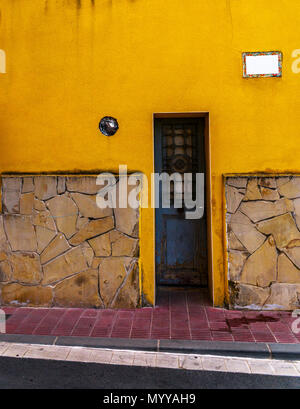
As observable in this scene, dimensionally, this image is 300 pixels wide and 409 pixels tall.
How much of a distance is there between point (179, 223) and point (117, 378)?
2.59 m

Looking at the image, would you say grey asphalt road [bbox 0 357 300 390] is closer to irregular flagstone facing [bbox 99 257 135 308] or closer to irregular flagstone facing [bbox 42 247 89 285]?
irregular flagstone facing [bbox 99 257 135 308]

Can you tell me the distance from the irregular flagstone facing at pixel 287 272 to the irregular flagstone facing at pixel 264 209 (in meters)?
0.62

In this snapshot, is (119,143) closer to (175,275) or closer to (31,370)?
(175,275)

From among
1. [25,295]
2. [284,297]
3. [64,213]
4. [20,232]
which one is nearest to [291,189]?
[284,297]

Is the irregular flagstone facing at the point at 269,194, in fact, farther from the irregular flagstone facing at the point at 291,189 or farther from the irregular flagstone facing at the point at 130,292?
the irregular flagstone facing at the point at 130,292

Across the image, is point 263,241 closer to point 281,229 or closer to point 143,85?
point 281,229

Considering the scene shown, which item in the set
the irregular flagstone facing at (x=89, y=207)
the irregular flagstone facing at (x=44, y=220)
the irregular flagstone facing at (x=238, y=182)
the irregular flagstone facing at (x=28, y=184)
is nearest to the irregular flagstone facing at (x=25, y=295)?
the irregular flagstone facing at (x=44, y=220)

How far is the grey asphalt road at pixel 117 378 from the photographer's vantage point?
3039 millimetres

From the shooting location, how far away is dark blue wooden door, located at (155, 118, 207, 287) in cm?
515

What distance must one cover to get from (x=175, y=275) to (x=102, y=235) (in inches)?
53.6

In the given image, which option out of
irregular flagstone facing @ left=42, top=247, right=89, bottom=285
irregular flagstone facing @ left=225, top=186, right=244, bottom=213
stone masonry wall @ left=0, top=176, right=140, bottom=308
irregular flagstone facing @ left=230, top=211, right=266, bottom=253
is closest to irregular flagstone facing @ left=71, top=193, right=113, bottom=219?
stone masonry wall @ left=0, top=176, right=140, bottom=308

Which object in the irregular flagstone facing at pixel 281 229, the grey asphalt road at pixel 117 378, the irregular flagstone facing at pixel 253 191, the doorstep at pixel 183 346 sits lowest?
the grey asphalt road at pixel 117 378
